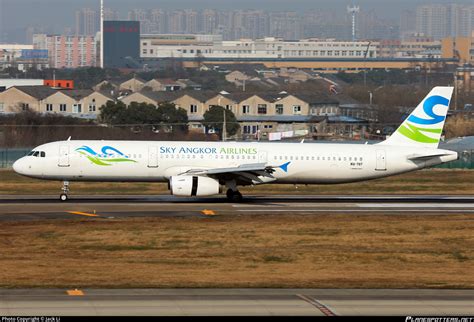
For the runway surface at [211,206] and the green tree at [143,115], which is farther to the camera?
the green tree at [143,115]

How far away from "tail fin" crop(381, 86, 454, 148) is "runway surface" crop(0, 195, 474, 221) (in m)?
3.50

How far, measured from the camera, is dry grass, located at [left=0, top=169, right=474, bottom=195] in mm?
68125

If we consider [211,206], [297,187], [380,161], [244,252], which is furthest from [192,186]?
[297,187]

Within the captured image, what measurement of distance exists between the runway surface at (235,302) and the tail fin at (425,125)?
28.8 meters

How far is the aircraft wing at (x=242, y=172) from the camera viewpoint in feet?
189

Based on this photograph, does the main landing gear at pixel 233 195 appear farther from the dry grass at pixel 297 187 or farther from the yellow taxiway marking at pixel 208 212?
the dry grass at pixel 297 187

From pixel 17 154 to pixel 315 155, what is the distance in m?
34.5

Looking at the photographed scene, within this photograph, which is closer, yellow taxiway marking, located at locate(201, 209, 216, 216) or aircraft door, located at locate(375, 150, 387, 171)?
yellow taxiway marking, located at locate(201, 209, 216, 216)

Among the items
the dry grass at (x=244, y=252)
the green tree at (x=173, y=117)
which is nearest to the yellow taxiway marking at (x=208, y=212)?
the dry grass at (x=244, y=252)

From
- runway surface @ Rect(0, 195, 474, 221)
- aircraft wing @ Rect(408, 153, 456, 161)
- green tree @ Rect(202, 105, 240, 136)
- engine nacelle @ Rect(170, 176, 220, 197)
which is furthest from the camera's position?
green tree @ Rect(202, 105, 240, 136)

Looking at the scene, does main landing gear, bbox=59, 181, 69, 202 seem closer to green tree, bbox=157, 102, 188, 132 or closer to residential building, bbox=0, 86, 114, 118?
green tree, bbox=157, 102, 188, 132

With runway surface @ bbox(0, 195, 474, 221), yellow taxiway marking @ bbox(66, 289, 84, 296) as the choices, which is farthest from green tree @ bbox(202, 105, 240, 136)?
yellow taxiway marking @ bbox(66, 289, 84, 296)

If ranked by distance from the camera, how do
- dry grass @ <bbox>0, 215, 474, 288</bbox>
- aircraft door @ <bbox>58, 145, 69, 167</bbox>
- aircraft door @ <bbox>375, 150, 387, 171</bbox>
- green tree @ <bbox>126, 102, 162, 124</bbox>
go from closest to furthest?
dry grass @ <bbox>0, 215, 474, 288</bbox> < aircraft door @ <bbox>58, 145, 69, 167</bbox> < aircraft door @ <bbox>375, 150, 387, 171</bbox> < green tree @ <bbox>126, 102, 162, 124</bbox>

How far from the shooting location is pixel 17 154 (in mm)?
86625
